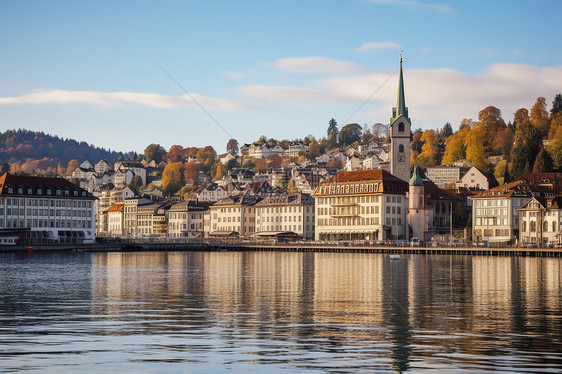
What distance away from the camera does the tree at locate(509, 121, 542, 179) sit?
161375 mm

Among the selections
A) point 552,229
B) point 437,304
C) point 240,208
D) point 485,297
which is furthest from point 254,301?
point 240,208

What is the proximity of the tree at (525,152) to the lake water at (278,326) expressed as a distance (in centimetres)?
10518

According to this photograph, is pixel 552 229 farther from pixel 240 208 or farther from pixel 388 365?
pixel 388 365

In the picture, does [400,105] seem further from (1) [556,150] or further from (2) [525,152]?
(1) [556,150]

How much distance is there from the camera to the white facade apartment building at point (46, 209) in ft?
456

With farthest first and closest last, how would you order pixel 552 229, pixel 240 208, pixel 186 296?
pixel 240 208, pixel 552 229, pixel 186 296

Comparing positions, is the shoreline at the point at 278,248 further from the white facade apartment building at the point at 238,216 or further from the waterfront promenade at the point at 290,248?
the white facade apartment building at the point at 238,216

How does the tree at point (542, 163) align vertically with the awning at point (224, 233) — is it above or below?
above

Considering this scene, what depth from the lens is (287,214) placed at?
7170 inches

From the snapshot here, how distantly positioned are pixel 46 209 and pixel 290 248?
3847 centimetres

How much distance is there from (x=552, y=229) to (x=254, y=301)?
320 ft

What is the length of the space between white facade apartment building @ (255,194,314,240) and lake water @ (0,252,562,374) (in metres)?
117

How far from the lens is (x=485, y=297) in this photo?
49.3m

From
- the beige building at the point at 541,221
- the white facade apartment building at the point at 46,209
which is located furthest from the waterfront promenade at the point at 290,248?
the beige building at the point at 541,221
